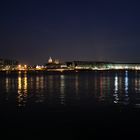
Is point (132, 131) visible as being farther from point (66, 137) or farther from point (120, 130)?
point (66, 137)

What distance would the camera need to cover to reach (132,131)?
14289 mm

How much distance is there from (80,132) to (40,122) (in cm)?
309

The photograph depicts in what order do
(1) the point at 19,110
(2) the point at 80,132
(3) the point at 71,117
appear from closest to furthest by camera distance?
1. (2) the point at 80,132
2. (3) the point at 71,117
3. (1) the point at 19,110

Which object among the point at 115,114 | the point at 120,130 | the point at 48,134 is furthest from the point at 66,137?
the point at 115,114

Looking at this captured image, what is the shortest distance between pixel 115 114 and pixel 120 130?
4256 mm

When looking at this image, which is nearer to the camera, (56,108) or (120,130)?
(120,130)

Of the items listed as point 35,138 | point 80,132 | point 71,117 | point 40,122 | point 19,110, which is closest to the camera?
point 35,138

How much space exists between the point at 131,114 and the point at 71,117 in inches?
151

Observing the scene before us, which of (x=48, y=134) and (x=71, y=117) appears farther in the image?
(x=71, y=117)

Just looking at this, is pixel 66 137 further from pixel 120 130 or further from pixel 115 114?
pixel 115 114

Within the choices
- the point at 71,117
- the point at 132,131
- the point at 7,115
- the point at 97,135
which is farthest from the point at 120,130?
the point at 7,115

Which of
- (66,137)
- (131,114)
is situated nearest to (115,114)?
(131,114)

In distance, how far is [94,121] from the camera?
1655cm

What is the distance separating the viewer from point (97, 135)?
1367 cm
